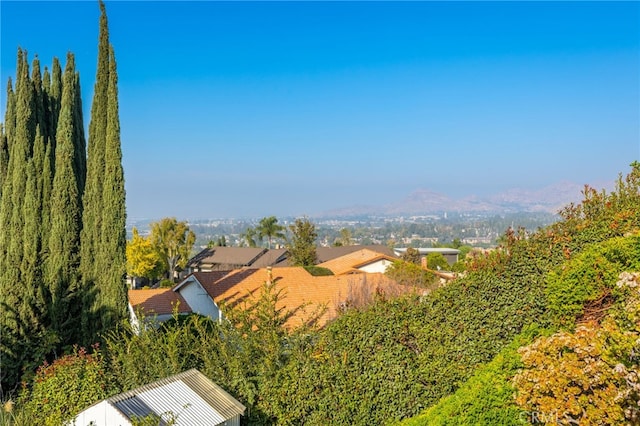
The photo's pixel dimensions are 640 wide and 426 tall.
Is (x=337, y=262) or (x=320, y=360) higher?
(x=320, y=360)

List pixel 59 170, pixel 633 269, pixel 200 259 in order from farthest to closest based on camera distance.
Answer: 1. pixel 200 259
2. pixel 59 170
3. pixel 633 269

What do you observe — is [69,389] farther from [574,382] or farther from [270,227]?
[270,227]

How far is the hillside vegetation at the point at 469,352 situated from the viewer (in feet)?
13.4

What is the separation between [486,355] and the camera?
630 cm

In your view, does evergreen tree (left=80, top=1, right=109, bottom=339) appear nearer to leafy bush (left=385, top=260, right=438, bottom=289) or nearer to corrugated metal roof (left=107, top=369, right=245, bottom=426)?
corrugated metal roof (left=107, top=369, right=245, bottom=426)

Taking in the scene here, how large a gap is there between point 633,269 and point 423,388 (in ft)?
9.69

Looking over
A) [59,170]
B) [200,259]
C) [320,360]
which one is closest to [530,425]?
[320,360]

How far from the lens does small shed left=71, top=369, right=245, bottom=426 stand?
588 cm

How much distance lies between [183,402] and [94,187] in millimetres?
8611

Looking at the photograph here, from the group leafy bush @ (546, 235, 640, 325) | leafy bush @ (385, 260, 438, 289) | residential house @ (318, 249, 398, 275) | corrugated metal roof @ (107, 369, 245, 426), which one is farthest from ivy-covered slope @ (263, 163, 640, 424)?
residential house @ (318, 249, 398, 275)

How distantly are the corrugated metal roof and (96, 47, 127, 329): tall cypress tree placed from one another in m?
6.31

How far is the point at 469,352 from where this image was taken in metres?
6.39

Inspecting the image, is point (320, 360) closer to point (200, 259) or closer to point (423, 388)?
point (423, 388)

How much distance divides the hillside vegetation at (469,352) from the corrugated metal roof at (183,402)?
3.23ft
